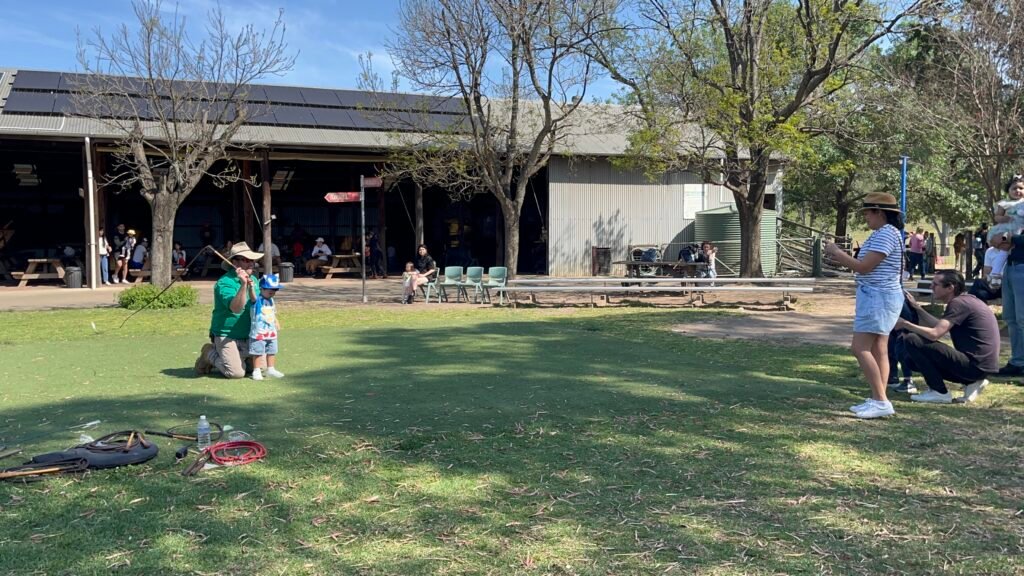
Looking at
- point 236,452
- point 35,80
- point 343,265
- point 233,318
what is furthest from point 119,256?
point 236,452

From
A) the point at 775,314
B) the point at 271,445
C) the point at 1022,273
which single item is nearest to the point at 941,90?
the point at 775,314

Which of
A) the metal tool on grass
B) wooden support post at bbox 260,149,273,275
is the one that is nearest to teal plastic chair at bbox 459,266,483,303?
wooden support post at bbox 260,149,273,275

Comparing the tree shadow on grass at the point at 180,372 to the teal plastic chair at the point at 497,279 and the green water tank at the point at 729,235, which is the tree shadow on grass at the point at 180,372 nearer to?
the teal plastic chair at the point at 497,279

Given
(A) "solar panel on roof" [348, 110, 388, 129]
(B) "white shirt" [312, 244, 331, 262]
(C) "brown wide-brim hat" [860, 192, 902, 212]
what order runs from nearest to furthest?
1. (C) "brown wide-brim hat" [860, 192, 902, 212]
2. (A) "solar panel on roof" [348, 110, 388, 129]
3. (B) "white shirt" [312, 244, 331, 262]

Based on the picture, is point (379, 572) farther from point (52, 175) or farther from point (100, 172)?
point (52, 175)

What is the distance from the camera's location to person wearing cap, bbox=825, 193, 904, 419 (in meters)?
5.59

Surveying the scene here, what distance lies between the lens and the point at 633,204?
25.1 meters

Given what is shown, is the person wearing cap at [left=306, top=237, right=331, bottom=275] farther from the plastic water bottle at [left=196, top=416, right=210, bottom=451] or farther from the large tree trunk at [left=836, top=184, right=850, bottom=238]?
the large tree trunk at [left=836, top=184, right=850, bottom=238]

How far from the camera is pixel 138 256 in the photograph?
894 inches

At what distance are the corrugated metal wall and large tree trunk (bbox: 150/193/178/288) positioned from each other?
11.3 meters

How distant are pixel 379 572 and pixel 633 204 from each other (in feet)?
74.4

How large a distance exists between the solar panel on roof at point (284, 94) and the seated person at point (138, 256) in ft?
18.9

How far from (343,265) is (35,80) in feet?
34.0

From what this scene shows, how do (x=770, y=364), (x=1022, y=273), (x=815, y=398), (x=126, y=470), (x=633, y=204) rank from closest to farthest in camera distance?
(x=126, y=470) < (x=815, y=398) < (x=1022, y=273) < (x=770, y=364) < (x=633, y=204)
